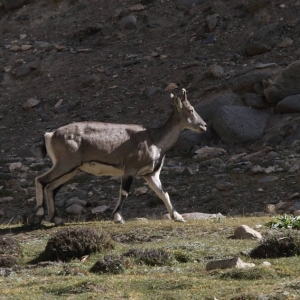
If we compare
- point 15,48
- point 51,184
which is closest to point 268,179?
point 51,184

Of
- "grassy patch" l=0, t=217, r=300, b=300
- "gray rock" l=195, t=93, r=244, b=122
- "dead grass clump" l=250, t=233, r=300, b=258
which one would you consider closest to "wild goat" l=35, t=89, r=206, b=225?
"grassy patch" l=0, t=217, r=300, b=300

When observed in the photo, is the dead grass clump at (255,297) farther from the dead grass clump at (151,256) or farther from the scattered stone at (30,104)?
the scattered stone at (30,104)

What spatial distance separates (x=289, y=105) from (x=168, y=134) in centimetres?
1018

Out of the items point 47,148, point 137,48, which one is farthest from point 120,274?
point 137,48

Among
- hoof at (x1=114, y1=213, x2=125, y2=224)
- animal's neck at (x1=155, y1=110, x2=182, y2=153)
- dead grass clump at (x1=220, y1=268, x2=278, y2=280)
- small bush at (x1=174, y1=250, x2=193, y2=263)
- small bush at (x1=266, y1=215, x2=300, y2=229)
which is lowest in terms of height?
hoof at (x1=114, y1=213, x2=125, y2=224)

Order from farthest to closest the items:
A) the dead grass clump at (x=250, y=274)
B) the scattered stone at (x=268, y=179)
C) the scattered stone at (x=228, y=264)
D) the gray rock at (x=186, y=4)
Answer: the gray rock at (x=186, y=4) → the scattered stone at (x=268, y=179) → the scattered stone at (x=228, y=264) → the dead grass clump at (x=250, y=274)

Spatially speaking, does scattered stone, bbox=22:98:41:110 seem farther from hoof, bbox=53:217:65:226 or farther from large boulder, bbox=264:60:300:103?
hoof, bbox=53:217:65:226

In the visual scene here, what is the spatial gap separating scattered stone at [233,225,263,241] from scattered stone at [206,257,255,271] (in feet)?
8.34

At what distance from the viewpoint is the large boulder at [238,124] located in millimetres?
29125

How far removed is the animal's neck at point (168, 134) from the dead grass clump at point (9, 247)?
4.60m

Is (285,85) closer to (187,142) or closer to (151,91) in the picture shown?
(187,142)

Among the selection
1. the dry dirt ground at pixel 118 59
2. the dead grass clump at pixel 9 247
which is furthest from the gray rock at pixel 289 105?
the dead grass clump at pixel 9 247

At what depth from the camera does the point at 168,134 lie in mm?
19984

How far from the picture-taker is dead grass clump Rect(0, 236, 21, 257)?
15580 millimetres
